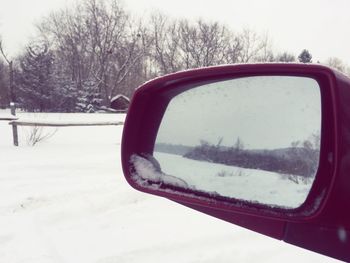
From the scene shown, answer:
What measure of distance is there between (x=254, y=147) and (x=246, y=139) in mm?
53

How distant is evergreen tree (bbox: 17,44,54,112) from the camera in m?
44.6

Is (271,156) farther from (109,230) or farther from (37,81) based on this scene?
(37,81)

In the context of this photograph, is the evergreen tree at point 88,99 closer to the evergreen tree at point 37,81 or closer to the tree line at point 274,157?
the evergreen tree at point 37,81

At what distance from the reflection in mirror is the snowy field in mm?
1689

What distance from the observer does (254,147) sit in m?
1.20

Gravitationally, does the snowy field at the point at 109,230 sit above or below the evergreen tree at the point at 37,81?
below

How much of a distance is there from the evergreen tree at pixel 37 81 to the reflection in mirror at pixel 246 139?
45.4 metres

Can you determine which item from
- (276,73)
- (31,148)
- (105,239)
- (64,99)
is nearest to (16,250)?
(105,239)

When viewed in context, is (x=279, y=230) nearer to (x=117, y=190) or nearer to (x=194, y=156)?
(x=194, y=156)

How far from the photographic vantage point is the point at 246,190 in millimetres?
1209

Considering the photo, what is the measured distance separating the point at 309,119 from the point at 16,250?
2795 mm

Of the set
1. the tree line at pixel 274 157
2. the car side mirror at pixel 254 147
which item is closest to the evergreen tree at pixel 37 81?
the car side mirror at pixel 254 147

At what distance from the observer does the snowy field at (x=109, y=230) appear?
300 cm

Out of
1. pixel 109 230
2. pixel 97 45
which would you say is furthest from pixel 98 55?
pixel 109 230
